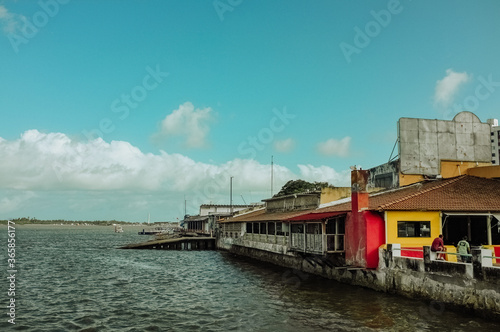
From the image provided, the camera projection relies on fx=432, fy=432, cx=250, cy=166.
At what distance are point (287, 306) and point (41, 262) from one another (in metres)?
34.1

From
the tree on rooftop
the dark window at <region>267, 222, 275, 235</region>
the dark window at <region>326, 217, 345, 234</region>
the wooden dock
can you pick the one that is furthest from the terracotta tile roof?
the tree on rooftop

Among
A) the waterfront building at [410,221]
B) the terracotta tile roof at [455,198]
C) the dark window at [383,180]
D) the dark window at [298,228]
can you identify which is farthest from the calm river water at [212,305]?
the dark window at [383,180]

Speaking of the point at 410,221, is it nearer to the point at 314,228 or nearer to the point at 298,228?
the point at 314,228

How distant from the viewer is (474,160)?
109 feet

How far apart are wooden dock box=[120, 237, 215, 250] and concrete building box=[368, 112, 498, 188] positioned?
1612 inches

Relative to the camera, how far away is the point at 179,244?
2714 inches

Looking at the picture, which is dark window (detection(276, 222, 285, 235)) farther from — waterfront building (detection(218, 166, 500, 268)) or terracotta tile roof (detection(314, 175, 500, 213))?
terracotta tile roof (detection(314, 175, 500, 213))

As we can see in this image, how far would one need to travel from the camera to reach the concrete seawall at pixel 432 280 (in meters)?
17.1

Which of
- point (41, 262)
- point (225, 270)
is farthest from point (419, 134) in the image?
point (41, 262)

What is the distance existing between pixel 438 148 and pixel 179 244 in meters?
46.3

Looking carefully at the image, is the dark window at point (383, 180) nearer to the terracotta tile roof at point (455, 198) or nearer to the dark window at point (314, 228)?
the terracotta tile roof at point (455, 198)

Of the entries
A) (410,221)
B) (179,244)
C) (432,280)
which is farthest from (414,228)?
(179,244)

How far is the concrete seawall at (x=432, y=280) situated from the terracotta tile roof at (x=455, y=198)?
3.05 meters

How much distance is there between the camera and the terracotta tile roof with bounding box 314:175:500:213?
23.6 metres
